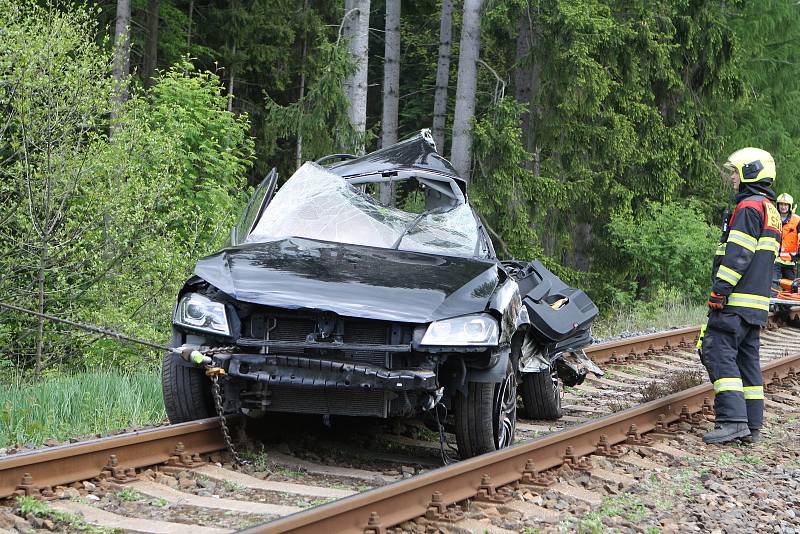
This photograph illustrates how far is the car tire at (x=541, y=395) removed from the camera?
27.2ft

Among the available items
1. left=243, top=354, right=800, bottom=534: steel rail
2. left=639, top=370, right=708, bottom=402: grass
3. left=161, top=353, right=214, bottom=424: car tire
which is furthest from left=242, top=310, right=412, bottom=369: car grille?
left=639, top=370, right=708, bottom=402: grass

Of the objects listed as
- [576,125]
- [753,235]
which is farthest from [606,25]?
[753,235]

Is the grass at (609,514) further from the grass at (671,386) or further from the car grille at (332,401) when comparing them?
the grass at (671,386)

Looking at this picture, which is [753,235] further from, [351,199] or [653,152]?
[653,152]

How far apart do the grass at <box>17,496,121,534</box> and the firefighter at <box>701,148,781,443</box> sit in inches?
199

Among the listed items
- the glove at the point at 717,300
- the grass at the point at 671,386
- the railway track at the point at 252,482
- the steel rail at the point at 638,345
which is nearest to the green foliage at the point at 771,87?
the steel rail at the point at 638,345

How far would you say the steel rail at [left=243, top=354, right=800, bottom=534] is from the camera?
4.37 meters

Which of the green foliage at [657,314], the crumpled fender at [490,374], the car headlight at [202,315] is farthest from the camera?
the green foliage at [657,314]

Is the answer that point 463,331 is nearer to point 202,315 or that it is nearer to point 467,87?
point 202,315

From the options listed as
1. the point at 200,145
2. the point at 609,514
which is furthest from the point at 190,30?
the point at 609,514

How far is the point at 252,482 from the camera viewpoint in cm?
554

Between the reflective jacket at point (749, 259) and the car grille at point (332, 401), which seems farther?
the reflective jacket at point (749, 259)

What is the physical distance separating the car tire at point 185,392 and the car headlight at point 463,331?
1517 mm

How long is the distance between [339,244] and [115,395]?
2345mm
